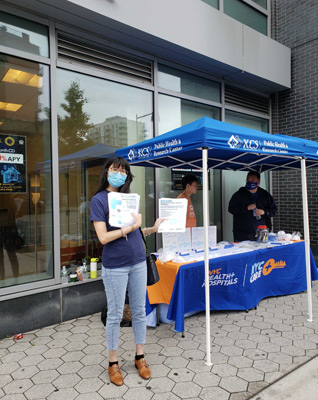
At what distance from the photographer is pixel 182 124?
627cm

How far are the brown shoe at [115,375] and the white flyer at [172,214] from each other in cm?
131

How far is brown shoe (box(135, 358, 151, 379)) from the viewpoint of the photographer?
2.87m

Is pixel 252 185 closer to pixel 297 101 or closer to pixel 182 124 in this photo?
pixel 182 124

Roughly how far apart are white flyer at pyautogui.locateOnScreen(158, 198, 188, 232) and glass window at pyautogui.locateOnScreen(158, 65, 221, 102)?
3235 mm

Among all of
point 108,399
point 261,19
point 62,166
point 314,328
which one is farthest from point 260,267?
point 261,19

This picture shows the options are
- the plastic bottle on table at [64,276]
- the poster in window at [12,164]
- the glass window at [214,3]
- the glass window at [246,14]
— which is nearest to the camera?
the poster in window at [12,164]

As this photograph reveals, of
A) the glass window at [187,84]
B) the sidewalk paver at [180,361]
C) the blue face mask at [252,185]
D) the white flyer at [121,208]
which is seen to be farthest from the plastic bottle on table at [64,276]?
the glass window at [187,84]

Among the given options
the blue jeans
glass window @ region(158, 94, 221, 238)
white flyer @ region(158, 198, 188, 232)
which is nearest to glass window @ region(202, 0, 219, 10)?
glass window @ region(158, 94, 221, 238)

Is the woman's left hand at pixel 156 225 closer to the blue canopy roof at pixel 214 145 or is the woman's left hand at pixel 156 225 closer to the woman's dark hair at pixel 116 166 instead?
the woman's dark hair at pixel 116 166

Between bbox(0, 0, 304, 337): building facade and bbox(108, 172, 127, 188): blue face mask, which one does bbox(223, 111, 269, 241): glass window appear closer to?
bbox(0, 0, 304, 337): building facade

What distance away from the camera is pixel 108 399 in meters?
2.60

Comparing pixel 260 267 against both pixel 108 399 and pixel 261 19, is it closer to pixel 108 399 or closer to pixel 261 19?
pixel 108 399

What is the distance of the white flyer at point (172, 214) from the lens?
328cm

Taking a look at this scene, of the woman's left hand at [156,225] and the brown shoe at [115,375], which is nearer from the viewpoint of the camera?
the brown shoe at [115,375]
